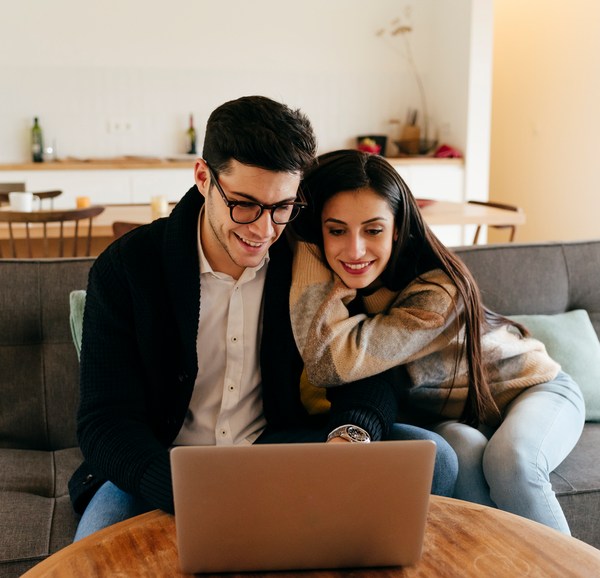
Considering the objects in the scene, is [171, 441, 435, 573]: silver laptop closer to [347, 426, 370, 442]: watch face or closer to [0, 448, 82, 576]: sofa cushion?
[347, 426, 370, 442]: watch face

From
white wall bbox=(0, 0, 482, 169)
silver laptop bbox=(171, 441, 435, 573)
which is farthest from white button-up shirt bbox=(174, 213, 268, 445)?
white wall bbox=(0, 0, 482, 169)

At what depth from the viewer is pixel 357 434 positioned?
151 centimetres

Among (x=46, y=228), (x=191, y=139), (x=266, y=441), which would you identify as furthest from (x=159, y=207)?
(x=191, y=139)

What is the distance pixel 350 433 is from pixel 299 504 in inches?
21.5

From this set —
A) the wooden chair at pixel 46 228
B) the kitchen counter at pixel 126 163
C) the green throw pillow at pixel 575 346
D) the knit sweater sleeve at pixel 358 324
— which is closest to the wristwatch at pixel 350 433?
the knit sweater sleeve at pixel 358 324

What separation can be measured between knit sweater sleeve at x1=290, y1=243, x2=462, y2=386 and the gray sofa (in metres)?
0.46

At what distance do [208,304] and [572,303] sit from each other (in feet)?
4.07

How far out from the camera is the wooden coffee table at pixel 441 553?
1055 millimetres

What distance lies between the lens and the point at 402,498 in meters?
0.99

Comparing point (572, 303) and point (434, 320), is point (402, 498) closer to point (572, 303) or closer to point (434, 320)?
point (434, 320)

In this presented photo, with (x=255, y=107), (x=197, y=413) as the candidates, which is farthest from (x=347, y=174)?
(x=197, y=413)

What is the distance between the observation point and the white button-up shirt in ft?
5.34

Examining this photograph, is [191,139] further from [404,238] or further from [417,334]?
[417,334]

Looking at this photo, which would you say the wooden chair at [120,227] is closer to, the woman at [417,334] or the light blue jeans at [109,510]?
the woman at [417,334]
